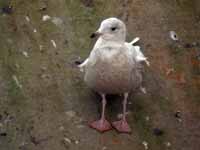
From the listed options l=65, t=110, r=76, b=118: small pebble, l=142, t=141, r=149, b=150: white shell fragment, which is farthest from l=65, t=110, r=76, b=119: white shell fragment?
l=142, t=141, r=149, b=150: white shell fragment

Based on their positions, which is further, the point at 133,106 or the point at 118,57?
the point at 133,106

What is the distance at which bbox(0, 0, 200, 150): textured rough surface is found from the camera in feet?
10.5

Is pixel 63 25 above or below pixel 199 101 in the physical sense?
above

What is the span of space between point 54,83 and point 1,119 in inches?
16.1

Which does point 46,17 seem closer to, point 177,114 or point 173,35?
point 173,35

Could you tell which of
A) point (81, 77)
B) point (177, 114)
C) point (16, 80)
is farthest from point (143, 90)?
point (16, 80)

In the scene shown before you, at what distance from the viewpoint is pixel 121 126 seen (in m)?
3.26

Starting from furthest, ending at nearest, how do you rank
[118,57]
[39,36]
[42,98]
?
[39,36] < [42,98] < [118,57]

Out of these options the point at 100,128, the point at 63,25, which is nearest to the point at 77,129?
the point at 100,128

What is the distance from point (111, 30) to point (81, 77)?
0.49 metres

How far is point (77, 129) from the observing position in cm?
324

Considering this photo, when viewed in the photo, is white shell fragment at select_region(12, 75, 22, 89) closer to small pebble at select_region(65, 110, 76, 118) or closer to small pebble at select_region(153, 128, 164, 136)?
small pebble at select_region(65, 110, 76, 118)

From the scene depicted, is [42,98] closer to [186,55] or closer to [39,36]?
[39,36]

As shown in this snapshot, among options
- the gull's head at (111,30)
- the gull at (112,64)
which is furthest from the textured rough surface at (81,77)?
the gull's head at (111,30)
